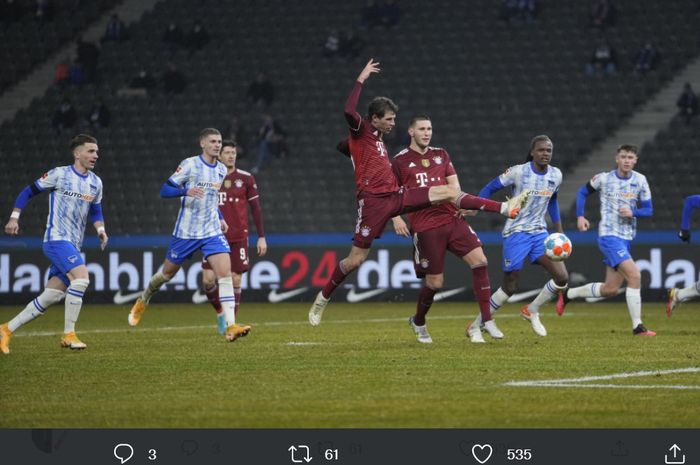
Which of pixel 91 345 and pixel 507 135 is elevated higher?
pixel 507 135

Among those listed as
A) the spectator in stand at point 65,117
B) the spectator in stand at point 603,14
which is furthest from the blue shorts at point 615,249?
the spectator in stand at point 65,117

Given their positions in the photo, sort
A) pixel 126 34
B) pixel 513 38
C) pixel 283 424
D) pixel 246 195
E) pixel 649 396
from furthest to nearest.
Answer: pixel 126 34 < pixel 513 38 < pixel 246 195 < pixel 649 396 < pixel 283 424

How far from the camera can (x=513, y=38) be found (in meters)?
32.7

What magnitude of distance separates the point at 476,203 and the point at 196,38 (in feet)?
76.5

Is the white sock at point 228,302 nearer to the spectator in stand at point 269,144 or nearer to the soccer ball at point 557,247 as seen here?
the soccer ball at point 557,247

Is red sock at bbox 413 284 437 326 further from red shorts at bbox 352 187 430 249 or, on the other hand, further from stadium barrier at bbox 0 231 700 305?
stadium barrier at bbox 0 231 700 305

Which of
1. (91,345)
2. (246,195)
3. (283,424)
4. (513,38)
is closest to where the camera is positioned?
(283,424)

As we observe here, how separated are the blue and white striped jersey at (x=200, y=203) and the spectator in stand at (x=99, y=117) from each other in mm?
19151

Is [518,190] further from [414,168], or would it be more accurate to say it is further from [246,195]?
[246,195]

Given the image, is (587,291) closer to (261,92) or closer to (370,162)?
(370,162)

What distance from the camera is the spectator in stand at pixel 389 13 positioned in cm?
3341

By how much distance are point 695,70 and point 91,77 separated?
1573cm

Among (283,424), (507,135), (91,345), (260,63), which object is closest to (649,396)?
(283,424)

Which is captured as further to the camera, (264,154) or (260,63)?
(260,63)
